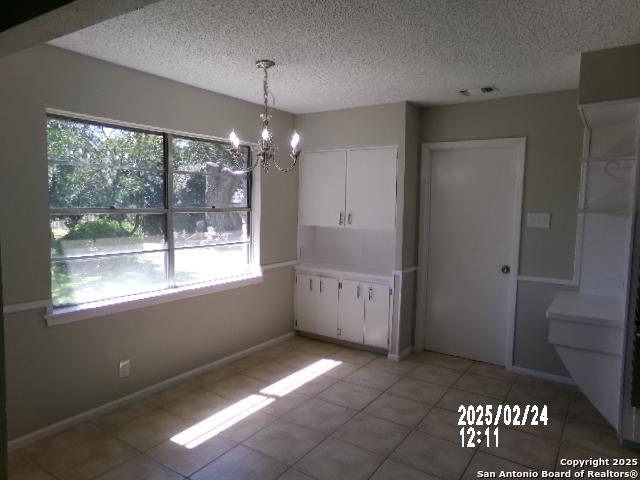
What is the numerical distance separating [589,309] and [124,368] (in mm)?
3312

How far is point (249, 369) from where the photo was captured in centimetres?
389

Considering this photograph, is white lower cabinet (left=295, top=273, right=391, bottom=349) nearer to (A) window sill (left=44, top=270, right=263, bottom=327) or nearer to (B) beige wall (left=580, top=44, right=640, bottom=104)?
(A) window sill (left=44, top=270, right=263, bottom=327)

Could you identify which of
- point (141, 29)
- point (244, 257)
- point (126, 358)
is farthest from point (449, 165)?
point (126, 358)

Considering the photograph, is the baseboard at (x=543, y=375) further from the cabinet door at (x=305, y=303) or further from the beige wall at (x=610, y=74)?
the beige wall at (x=610, y=74)

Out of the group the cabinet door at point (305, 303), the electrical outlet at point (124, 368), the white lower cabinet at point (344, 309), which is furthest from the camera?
the cabinet door at point (305, 303)

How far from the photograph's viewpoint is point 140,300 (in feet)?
10.6

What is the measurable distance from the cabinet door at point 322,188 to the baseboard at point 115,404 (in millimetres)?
1452

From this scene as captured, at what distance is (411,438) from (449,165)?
8.32 ft

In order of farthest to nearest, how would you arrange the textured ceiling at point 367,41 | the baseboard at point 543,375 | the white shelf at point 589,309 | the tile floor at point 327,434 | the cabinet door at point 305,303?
the cabinet door at point 305,303, the baseboard at point 543,375, the white shelf at point 589,309, the tile floor at point 327,434, the textured ceiling at point 367,41

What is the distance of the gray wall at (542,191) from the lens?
357cm

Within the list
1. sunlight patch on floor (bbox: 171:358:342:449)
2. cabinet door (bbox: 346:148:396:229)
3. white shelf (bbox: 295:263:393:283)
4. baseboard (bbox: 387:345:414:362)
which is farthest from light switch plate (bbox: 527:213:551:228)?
sunlight patch on floor (bbox: 171:358:342:449)

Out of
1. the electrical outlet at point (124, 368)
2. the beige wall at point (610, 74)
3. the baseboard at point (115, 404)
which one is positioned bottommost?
the baseboard at point (115, 404)

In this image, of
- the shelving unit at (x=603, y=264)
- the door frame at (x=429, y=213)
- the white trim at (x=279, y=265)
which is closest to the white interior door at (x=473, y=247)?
the door frame at (x=429, y=213)

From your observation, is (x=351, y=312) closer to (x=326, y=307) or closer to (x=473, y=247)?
(x=326, y=307)
